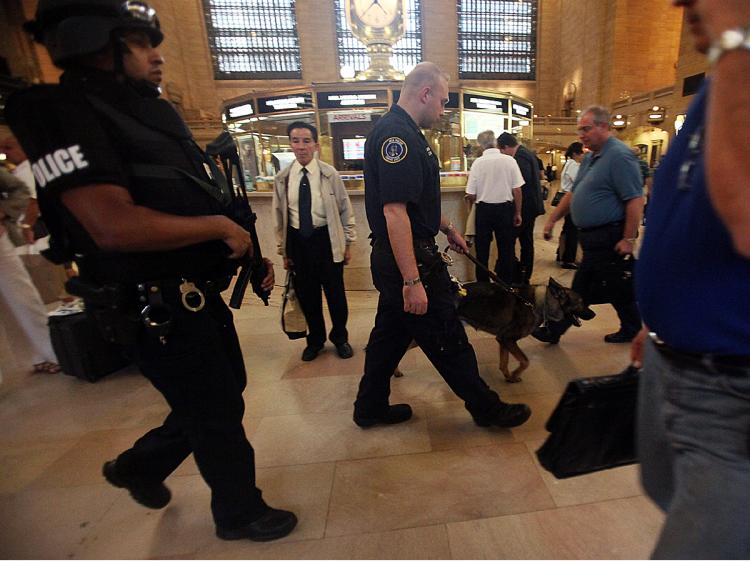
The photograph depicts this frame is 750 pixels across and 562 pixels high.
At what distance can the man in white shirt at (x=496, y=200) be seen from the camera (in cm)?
450

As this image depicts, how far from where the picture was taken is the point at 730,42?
1.98 feet

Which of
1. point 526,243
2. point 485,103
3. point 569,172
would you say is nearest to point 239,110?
point 485,103

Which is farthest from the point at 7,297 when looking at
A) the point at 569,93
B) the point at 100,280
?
the point at 569,93

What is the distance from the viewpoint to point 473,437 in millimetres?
2244

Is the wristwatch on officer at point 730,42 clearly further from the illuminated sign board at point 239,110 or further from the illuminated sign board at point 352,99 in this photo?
the illuminated sign board at point 239,110

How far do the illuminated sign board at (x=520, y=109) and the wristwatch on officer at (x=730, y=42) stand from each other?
25.9ft

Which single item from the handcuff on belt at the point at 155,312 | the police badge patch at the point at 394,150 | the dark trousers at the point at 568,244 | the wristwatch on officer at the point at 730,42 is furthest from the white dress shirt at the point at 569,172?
the handcuff on belt at the point at 155,312

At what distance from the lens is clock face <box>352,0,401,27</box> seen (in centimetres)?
685

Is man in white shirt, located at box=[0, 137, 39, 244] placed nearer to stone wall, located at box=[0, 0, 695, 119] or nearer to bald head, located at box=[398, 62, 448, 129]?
bald head, located at box=[398, 62, 448, 129]

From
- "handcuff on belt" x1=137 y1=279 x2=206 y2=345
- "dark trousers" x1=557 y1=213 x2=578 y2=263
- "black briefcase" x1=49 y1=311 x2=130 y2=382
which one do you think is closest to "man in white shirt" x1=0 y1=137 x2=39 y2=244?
"black briefcase" x1=49 y1=311 x2=130 y2=382

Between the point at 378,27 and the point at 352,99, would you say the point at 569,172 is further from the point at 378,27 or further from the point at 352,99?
the point at 378,27

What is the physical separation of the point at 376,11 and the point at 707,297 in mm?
8002

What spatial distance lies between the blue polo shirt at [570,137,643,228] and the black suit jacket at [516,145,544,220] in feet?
6.74

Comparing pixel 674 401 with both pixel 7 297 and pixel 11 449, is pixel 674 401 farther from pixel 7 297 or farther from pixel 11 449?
pixel 7 297
